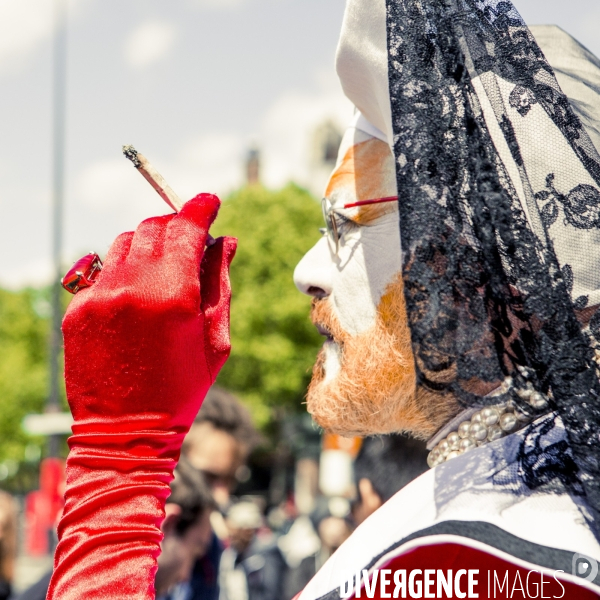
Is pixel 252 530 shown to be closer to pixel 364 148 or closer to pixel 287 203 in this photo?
pixel 364 148

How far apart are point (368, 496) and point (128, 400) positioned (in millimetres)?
2761

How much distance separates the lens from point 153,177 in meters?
1.59

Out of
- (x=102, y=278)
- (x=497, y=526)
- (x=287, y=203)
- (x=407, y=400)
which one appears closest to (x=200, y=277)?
(x=102, y=278)

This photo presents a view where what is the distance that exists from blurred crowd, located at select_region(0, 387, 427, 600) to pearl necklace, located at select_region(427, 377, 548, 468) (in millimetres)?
1467

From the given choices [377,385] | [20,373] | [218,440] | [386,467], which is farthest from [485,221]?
[20,373]

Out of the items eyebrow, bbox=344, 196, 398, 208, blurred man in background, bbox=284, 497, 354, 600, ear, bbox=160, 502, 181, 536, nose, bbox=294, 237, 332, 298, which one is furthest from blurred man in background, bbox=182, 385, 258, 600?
eyebrow, bbox=344, 196, 398, 208

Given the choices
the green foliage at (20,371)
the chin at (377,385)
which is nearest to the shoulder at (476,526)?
the chin at (377,385)

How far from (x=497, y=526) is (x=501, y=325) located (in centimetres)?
29

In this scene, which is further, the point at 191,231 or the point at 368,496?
the point at 368,496

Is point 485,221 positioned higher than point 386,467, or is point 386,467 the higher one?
point 485,221

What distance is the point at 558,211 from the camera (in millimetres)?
1277

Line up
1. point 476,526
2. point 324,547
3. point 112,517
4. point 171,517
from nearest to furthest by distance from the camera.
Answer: point 476,526, point 112,517, point 171,517, point 324,547

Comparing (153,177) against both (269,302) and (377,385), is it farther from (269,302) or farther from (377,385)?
(269,302)

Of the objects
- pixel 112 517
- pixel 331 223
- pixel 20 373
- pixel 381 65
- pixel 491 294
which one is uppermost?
pixel 20 373
